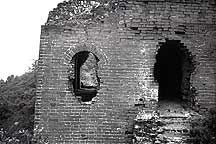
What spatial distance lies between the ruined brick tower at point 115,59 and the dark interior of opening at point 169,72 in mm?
1587

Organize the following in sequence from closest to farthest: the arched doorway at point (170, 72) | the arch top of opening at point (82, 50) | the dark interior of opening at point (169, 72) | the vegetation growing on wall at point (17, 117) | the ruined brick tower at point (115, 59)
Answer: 1. the ruined brick tower at point (115, 59)
2. the arch top of opening at point (82, 50)
3. the vegetation growing on wall at point (17, 117)
4. the arched doorway at point (170, 72)
5. the dark interior of opening at point (169, 72)

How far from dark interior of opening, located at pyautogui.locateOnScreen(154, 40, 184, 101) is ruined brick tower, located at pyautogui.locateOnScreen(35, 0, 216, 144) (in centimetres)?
159

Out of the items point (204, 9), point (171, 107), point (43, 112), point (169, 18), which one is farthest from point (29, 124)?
point (204, 9)

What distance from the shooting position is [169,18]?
20.1ft

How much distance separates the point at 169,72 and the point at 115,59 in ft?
10.3

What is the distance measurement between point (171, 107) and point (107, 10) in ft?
8.90

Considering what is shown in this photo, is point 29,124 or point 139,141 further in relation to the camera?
point 29,124

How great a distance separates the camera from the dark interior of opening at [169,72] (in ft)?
25.7

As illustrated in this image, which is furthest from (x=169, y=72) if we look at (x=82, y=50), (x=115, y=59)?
(x=82, y=50)

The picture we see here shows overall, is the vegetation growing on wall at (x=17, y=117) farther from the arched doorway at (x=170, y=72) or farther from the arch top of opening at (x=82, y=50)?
the arched doorway at (x=170, y=72)

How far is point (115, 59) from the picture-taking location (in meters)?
5.95

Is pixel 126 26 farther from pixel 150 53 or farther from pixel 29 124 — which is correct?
pixel 29 124

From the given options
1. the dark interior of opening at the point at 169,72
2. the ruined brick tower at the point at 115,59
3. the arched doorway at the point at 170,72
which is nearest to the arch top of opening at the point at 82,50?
the ruined brick tower at the point at 115,59

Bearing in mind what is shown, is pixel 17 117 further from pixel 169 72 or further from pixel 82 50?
pixel 169 72
